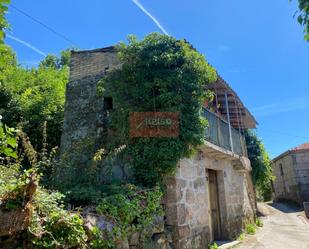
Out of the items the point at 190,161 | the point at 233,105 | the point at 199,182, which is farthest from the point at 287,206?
the point at 190,161

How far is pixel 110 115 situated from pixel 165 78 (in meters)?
1.53

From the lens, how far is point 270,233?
1103 centimetres

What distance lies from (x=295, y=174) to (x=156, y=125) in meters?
18.3

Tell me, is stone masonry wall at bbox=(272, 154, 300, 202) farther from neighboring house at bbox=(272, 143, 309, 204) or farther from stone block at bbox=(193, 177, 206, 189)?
stone block at bbox=(193, 177, 206, 189)

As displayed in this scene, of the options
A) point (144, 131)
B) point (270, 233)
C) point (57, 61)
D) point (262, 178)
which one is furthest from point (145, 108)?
point (57, 61)

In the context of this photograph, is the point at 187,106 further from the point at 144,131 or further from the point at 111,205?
the point at 111,205

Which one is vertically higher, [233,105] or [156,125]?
[233,105]

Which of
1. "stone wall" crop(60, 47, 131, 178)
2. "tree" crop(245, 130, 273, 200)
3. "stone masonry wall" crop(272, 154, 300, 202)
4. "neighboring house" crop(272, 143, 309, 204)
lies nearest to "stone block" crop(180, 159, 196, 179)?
"stone wall" crop(60, 47, 131, 178)

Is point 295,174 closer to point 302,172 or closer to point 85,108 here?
point 302,172

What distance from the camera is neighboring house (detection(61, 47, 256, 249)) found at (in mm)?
6891

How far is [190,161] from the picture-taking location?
775 cm

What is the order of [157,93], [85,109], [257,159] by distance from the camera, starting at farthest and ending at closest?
[257,159] → [85,109] → [157,93]

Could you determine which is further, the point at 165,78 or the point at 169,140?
the point at 165,78

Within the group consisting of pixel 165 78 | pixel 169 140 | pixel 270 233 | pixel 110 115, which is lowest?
pixel 270 233
